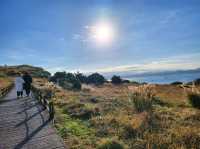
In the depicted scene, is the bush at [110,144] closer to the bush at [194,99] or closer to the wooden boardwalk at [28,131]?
the wooden boardwalk at [28,131]

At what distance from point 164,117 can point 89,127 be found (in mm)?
3674

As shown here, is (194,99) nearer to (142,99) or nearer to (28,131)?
(142,99)

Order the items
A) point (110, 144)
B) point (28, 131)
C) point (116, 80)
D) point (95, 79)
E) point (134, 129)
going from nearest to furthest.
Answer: point (110, 144)
point (134, 129)
point (28, 131)
point (95, 79)
point (116, 80)

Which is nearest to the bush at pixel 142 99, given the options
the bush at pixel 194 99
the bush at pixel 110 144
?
the bush at pixel 194 99

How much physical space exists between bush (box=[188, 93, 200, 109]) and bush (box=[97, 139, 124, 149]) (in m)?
7.86

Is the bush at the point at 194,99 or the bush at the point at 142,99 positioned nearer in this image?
the bush at the point at 142,99

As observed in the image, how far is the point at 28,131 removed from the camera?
38.2ft

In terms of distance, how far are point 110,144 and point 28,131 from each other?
166 inches

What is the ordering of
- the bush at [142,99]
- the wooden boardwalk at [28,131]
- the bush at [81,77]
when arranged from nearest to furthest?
the wooden boardwalk at [28,131] → the bush at [142,99] → the bush at [81,77]

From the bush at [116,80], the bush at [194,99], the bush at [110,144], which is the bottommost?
the bush at [110,144]

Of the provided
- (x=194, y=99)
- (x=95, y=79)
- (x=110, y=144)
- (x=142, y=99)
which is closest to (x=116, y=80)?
(x=95, y=79)

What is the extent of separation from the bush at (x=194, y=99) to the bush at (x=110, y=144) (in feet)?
25.8

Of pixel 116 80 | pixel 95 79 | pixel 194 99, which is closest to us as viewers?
pixel 194 99

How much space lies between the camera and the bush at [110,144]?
8820mm
